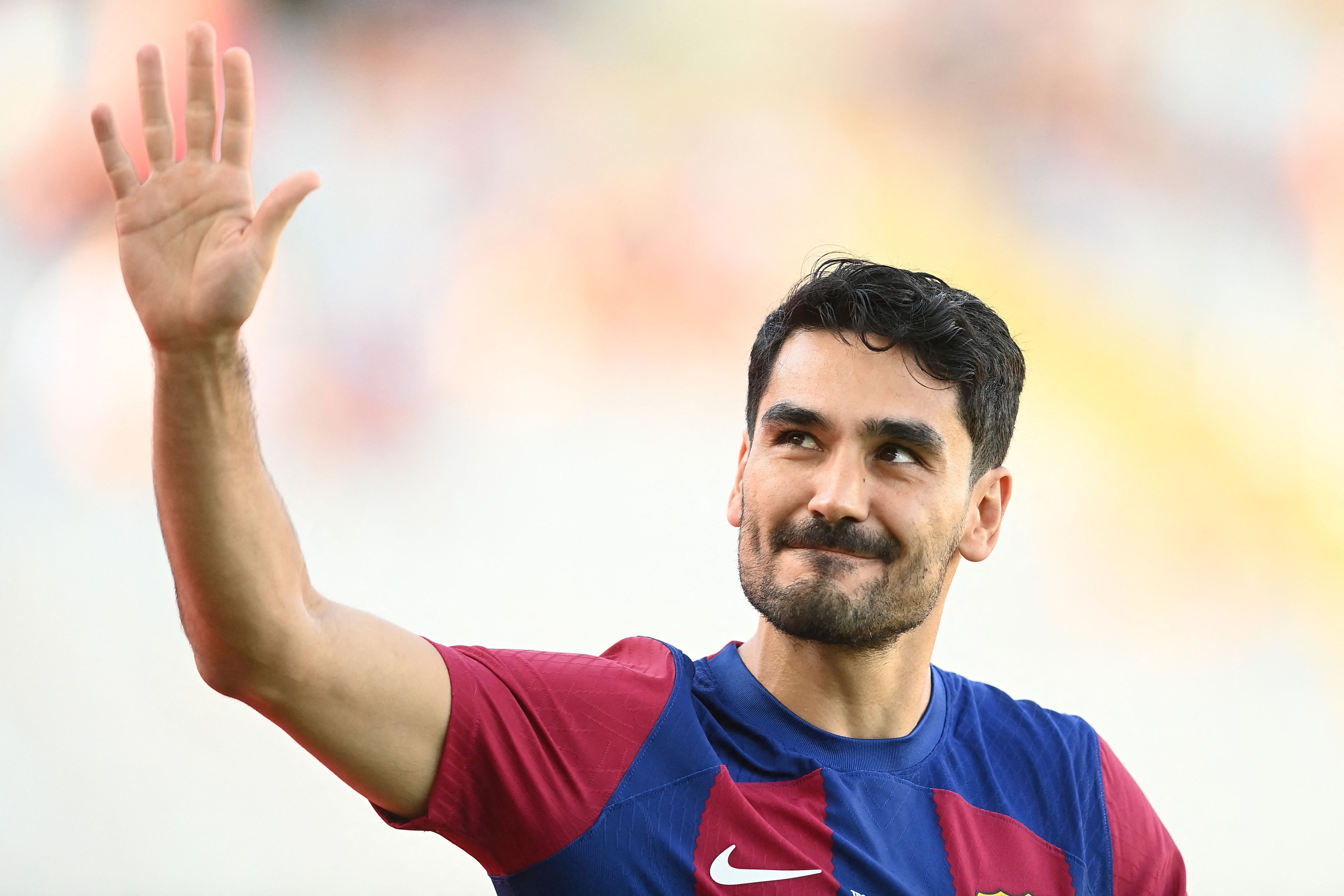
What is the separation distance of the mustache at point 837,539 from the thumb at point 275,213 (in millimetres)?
712

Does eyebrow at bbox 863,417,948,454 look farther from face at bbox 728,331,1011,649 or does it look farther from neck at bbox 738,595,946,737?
neck at bbox 738,595,946,737

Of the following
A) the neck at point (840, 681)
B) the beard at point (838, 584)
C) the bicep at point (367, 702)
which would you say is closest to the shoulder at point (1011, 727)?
the neck at point (840, 681)

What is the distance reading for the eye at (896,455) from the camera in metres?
1.48

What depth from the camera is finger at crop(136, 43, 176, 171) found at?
3.23 feet

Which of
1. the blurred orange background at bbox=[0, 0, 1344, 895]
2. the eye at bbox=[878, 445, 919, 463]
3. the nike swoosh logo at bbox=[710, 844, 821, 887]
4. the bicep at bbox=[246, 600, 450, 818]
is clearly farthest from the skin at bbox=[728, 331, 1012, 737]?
the blurred orange background at bbox=[0, 0, 1344, 895]

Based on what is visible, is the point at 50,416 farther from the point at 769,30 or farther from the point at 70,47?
the point at 769,30

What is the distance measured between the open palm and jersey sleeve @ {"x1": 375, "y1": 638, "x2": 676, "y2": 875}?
432mm

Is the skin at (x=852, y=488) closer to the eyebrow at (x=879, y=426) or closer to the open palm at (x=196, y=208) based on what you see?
the eyebrow at (x=879, y=426)

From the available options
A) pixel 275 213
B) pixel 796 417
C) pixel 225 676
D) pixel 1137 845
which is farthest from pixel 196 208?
pixel 1137 845

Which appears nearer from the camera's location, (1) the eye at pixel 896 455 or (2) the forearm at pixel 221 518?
(2) the forearm at pixel 221 518

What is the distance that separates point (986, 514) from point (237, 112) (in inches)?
43.7

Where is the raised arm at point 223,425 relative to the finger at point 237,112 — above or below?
below

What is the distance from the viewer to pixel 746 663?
1.54 meters

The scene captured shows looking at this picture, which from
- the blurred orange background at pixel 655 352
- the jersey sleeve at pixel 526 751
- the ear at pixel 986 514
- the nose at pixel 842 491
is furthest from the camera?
the blurred orange background at pixel 655 352
